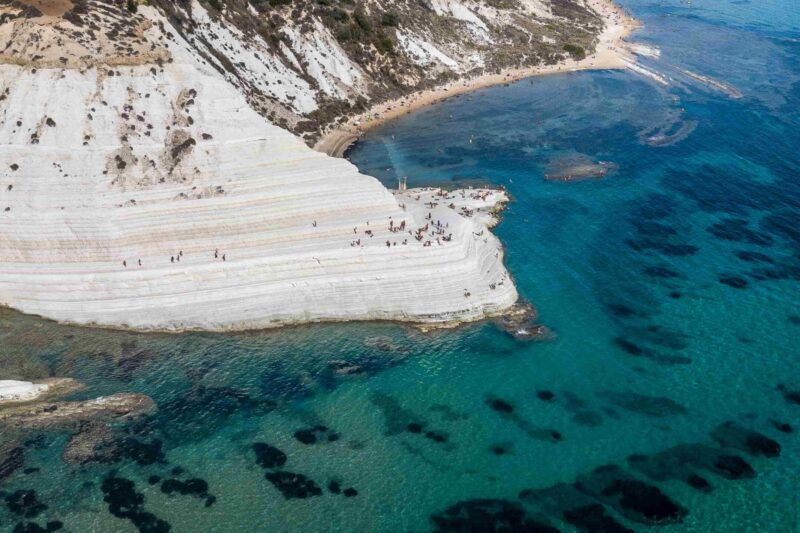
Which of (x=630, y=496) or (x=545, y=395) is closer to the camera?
(x=630, y=496)

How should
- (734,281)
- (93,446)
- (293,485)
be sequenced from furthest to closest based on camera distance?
(734,281) → (93,446) → (293,485)

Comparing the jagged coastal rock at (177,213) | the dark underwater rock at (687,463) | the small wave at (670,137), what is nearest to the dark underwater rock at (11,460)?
the jagged coastal rock at (177,213)

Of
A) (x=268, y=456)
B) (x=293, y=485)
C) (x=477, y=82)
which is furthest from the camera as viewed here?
(x=477, y=82)

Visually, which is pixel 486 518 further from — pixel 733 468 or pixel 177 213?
pixel 177 213

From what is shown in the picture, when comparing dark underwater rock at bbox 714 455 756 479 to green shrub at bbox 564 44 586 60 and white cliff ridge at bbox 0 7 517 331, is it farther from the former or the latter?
green shrub at bbox 564 44 586 60

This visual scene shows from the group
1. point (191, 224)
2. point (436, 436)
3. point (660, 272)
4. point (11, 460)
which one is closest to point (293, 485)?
point (436, 436)

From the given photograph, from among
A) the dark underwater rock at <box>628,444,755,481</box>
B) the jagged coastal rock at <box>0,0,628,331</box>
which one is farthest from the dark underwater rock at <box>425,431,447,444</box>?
the jagged coastal rock at <box>0,0,628,331</box>
